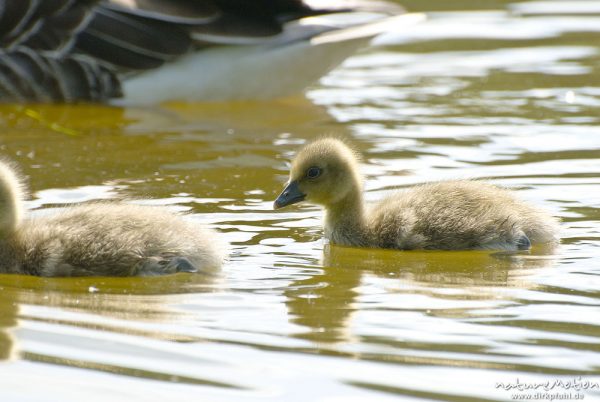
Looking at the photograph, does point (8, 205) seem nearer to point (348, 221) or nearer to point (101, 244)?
point (101, 244)

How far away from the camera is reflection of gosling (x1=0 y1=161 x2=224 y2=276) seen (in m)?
5.94

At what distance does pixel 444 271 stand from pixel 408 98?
455 centimetres

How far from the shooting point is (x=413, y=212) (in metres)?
6.52

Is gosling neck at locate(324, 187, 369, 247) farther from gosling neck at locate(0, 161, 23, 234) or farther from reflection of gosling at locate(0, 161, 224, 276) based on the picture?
gosling neck at locate(0, 161, 23, 234)

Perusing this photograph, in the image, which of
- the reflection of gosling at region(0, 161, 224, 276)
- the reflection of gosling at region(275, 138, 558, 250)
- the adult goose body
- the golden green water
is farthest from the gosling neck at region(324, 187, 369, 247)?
the adult goose body

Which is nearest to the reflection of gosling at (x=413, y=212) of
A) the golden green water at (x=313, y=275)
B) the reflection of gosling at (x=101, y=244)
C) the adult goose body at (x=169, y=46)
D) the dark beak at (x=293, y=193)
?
the dark beak at (x=293, y=193)

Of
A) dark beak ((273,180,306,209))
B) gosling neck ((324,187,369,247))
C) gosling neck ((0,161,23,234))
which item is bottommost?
gosling neck ((324,187,369,247))

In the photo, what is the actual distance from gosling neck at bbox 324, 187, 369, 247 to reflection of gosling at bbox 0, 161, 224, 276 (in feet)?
2.73

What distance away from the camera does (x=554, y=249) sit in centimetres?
639

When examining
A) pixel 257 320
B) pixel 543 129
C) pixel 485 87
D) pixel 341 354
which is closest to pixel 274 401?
pixel 341 354

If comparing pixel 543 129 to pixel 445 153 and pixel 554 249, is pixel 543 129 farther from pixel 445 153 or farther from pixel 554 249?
pixel 554 249

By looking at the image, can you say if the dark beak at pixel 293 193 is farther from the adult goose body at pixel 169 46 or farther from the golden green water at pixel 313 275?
the adult goose body at pixel 169 46

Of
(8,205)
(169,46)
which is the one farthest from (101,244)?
(169,46)

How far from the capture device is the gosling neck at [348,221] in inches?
263
